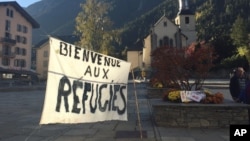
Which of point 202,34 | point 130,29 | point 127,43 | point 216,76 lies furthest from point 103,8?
point 130,29

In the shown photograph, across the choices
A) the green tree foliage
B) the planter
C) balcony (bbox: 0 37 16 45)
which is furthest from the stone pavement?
the green tree foliage

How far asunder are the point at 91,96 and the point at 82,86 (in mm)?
399

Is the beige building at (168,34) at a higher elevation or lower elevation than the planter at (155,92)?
higher

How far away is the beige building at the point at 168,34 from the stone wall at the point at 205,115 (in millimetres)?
56231

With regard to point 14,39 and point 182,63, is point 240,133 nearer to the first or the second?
point 182,63

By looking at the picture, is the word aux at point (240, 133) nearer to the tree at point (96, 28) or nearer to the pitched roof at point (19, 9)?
the tree at point (96, 28)

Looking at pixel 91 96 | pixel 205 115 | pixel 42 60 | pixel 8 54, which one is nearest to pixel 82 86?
pixel 91 96

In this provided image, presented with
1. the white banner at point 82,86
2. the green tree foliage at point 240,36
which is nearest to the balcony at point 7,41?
the green tree foliage at point 240,36

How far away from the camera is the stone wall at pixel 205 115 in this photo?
34.8 ft

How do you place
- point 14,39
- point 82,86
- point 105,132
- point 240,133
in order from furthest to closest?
1. point 14,39
2. point 105,132
3. point 82,86
4. point 240,133

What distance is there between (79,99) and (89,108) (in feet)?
1.26

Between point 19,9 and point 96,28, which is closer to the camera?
point 96,28

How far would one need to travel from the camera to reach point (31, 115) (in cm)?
1419

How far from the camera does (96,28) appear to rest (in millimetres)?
50438
